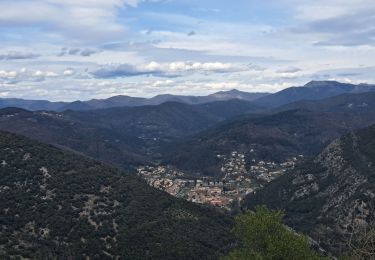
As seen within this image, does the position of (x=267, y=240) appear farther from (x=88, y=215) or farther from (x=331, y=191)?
(x=331, y=191)

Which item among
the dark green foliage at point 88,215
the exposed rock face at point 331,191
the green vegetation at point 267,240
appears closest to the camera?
the green vegetation at point 267,240

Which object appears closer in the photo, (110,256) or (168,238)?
(110,256)

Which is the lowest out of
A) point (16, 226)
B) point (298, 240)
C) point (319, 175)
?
point (319, 175)

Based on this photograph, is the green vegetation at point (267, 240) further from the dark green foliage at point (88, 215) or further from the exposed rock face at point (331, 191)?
the exposed rock face at point (331, 191)

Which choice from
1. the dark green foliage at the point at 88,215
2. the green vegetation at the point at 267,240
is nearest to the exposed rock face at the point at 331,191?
the dark green foliage at the point at 88,215

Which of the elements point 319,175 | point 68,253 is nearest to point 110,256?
point 68,253

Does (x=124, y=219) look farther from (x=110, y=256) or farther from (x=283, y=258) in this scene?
(x=283, y=258)

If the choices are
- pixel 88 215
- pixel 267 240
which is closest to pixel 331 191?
pixel 88 215
